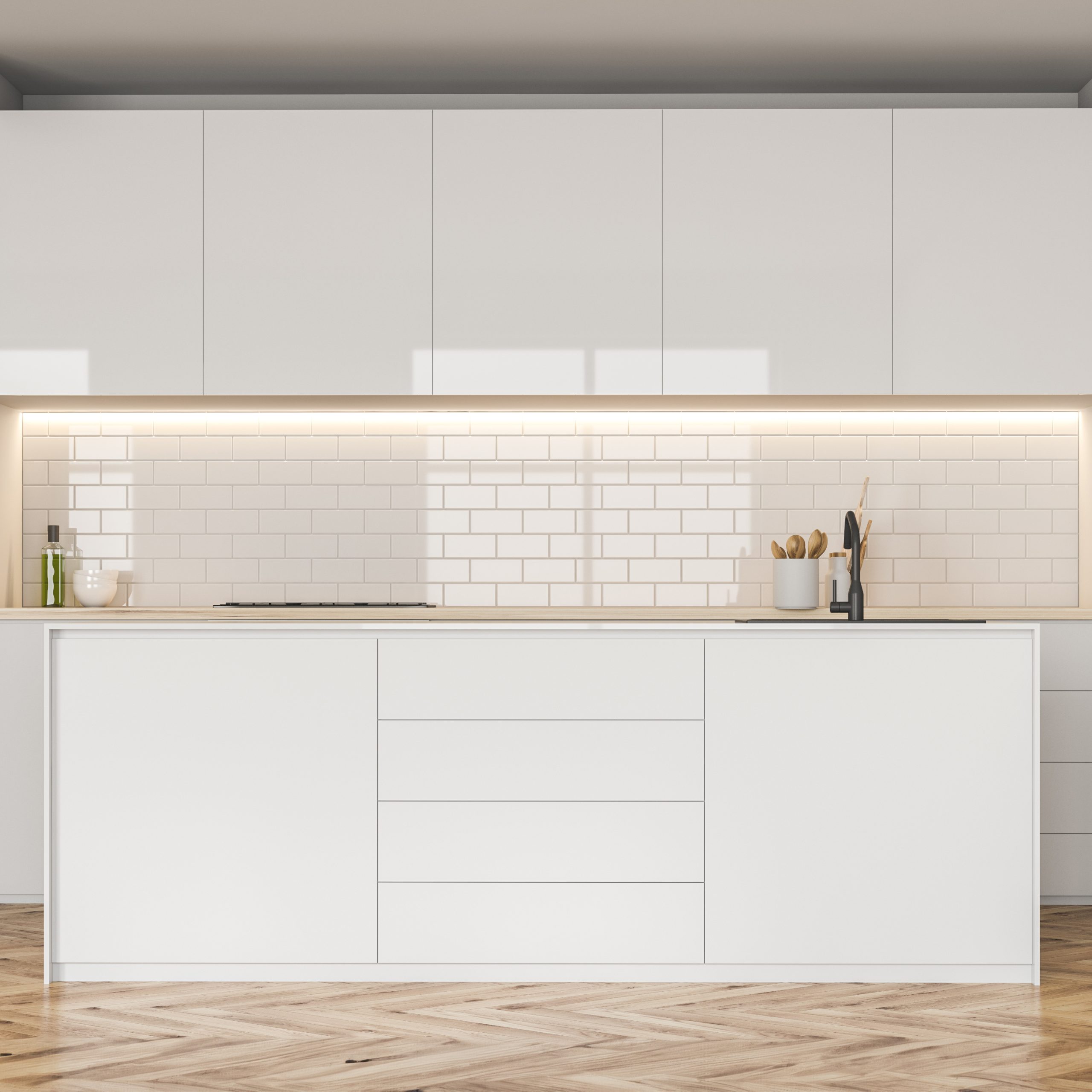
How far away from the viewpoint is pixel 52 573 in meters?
3.66

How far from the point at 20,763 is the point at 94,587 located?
2.12 feet

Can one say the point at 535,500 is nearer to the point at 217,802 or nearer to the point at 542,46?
the point at 542,46

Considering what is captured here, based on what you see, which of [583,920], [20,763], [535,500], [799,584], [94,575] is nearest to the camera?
[583,920]

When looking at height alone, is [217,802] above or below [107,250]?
below

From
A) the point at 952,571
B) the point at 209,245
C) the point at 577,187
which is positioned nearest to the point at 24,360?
the point at 209,245

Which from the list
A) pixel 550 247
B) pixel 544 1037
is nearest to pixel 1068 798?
pixel 544 1037

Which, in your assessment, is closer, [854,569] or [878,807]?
[878,807]

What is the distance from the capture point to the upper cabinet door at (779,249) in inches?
130

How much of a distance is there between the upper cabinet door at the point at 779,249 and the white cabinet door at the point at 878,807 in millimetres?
1092

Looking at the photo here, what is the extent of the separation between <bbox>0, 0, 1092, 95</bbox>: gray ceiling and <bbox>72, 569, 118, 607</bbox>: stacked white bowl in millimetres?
1651

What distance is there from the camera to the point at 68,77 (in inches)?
136

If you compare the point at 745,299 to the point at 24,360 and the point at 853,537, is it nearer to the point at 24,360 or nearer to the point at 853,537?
the point at 853,537

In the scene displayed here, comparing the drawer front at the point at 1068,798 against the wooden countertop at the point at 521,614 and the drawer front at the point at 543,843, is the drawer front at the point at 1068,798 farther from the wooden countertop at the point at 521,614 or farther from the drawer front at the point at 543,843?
the drawer front at the point at 543,843

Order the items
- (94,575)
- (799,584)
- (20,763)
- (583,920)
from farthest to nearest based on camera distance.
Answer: (94,575), (799,584), (20,763), (583,920)
